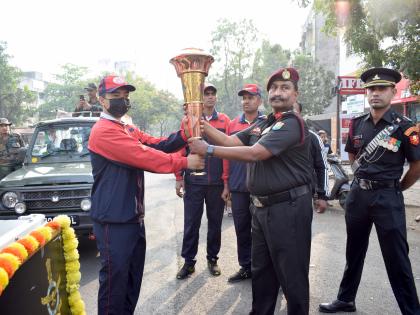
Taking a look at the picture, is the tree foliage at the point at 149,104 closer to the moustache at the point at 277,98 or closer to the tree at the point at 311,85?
the tree at the point at 311,85

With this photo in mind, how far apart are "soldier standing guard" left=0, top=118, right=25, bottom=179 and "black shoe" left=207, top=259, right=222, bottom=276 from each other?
3.99m

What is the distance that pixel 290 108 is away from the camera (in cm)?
300

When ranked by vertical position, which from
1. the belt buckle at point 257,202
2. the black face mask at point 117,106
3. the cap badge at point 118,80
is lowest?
the belt buckle at point 257,202

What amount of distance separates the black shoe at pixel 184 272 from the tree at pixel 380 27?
4987 mm

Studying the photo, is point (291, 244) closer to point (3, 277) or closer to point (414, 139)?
point (414, 139)

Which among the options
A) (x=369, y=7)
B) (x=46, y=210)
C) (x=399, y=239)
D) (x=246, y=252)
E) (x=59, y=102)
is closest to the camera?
(x=399, y=239)

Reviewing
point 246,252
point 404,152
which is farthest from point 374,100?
point 246,252

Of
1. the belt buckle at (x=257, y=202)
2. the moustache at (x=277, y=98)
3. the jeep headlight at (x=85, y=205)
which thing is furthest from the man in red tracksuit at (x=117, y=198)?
the jeep headlight at (x=85, y=205)

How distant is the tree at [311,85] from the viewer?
32.2 m

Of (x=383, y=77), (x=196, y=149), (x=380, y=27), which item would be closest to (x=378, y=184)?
(x=383, y=77)

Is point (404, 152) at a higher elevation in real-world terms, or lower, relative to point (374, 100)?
lower

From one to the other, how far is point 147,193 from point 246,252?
7.56m

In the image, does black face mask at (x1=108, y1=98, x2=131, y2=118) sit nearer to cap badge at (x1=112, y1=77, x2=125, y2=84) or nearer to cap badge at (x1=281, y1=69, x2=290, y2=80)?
cap badge at (x1=112, y1=77, x2=125, y2=84)

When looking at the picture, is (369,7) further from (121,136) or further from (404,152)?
(121,136)
